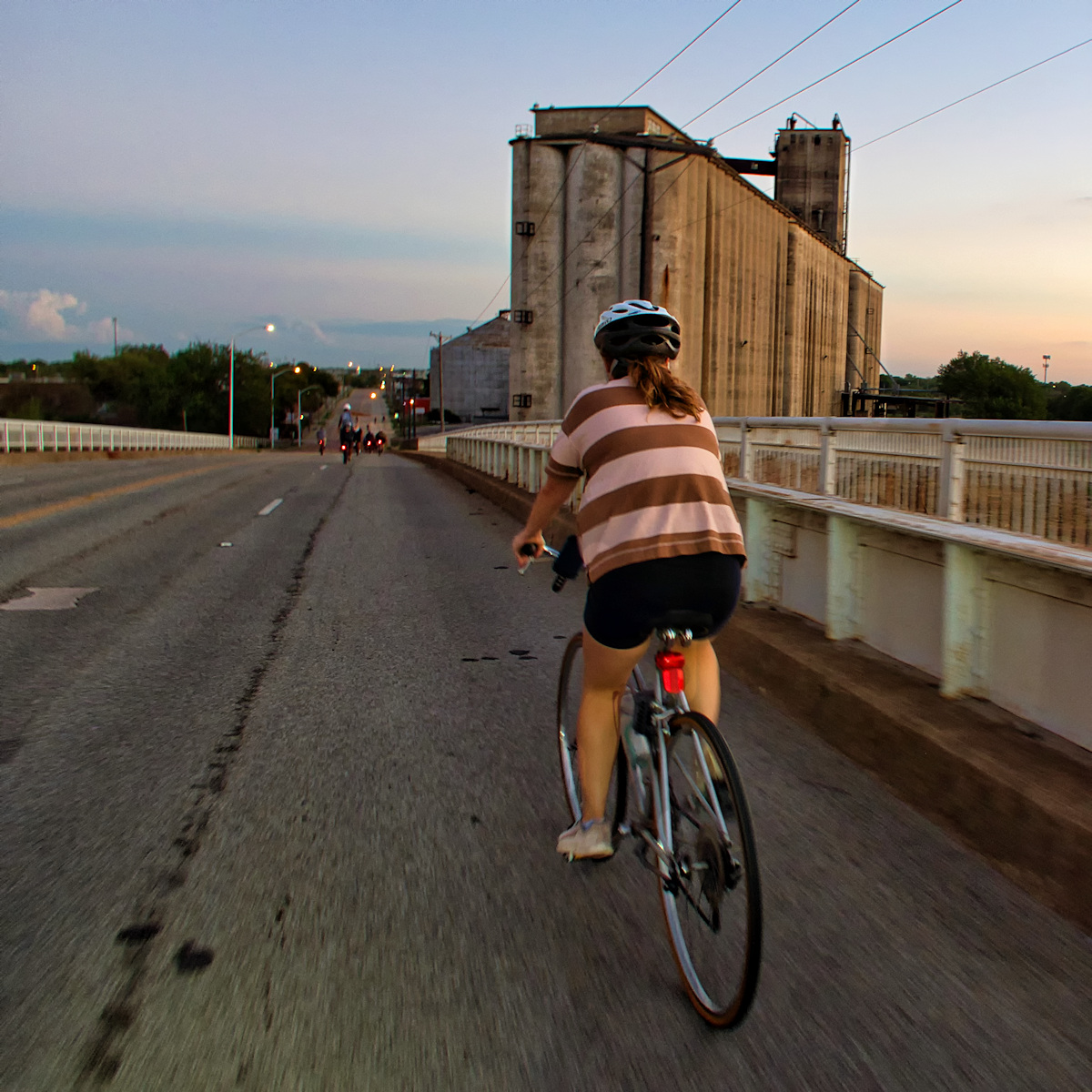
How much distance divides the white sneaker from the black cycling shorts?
68cm

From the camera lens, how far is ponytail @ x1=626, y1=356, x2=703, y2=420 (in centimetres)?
279

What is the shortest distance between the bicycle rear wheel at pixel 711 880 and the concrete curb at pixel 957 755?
125cm

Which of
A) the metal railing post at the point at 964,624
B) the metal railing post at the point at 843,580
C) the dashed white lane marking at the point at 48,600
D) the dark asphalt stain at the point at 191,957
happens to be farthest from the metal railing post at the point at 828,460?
the dashed white lane marking at the point at 48,600

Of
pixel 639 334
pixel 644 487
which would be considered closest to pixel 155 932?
pixel 644 487

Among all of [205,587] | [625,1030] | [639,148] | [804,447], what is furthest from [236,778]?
[639,148]

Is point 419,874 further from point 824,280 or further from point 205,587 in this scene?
point 824,280

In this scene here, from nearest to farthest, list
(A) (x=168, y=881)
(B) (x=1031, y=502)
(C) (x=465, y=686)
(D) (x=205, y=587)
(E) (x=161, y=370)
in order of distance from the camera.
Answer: (A) (x=168, y=881) → (B) (x=1031, y=502) → (C) (x=465, y=686) → (D) (x=205, y=587) → (E) (x=161, y=370)

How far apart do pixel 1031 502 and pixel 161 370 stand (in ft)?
403

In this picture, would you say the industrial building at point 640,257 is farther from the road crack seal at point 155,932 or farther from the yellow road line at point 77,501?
the road crack seal at point 155,932

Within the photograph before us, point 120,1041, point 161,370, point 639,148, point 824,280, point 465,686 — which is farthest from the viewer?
point 161,370

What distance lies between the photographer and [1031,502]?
3.84 meters

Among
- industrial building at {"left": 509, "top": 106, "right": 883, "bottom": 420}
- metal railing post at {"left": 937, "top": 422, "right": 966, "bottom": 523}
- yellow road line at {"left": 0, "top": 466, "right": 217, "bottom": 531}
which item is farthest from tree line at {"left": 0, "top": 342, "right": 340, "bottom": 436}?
metal railing post at {"left": 937, "top": 422, "right": 966, "bottom": 523}

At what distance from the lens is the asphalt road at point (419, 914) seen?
230 centimetres

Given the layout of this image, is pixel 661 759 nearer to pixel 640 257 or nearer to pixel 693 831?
pixel 693 831
